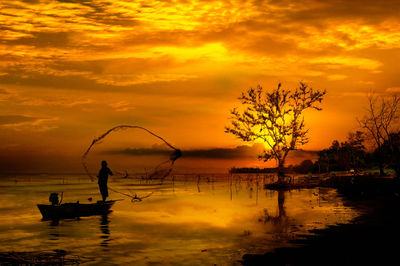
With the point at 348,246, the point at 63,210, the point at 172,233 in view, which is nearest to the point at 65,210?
the point at 63,210

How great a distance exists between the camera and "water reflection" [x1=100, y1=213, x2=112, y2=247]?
24469 mm

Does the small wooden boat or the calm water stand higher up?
the small wooden boat

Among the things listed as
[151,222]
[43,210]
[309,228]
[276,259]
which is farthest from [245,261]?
[43,210]

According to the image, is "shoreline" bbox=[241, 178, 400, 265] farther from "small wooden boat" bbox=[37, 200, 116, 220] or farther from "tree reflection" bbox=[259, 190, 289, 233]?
"small wooden boat" bbox=[37, 200, 116, 220]

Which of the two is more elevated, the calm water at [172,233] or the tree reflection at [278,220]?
the tree reflection at [278,220]

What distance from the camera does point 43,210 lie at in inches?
1342

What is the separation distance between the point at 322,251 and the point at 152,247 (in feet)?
27.3

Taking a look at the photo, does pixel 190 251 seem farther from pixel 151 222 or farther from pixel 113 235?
pixel 151 222

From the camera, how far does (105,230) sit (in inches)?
1147

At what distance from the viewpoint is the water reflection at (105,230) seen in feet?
80.3

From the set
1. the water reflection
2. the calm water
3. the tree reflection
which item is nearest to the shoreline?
the calm water

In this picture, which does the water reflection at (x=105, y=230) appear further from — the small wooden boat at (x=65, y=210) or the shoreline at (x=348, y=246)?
the shoreline at (x=348, y=246)

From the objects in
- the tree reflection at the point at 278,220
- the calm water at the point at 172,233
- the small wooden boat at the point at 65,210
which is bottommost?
the calm water at the point at 172,233

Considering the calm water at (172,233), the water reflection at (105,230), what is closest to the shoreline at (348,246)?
the calm water at (172,233)
